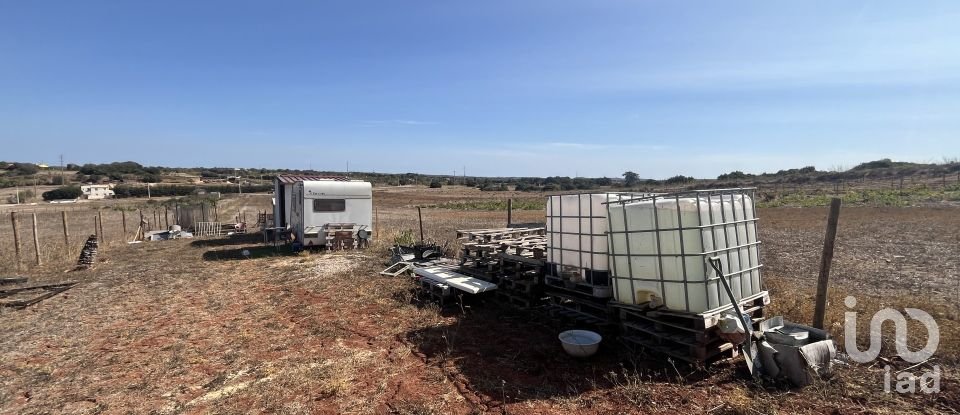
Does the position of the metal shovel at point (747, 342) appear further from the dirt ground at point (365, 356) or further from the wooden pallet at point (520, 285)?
the wooden pallet at point (520, 285)

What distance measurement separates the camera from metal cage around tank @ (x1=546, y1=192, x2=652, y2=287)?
20.2ft

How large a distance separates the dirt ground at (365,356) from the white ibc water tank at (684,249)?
78 cm

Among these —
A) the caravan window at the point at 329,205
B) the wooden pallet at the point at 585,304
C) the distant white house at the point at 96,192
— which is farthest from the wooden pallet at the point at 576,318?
the distant white house at the point at 96,192

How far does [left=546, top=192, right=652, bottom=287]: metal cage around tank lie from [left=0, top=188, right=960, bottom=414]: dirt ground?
89 centimetres

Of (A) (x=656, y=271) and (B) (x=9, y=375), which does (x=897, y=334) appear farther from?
(B) (x=9, y=375)

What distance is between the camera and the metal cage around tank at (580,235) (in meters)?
6.14

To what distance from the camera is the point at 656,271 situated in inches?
203

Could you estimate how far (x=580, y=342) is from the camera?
554cm

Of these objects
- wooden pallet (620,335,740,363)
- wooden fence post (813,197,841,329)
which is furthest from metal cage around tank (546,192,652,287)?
wooden fence post (813,197,841,329)

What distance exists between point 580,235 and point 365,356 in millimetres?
3294

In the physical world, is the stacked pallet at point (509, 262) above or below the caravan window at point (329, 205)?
below

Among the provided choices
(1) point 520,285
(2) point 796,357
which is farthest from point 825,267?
(1) point 520,285

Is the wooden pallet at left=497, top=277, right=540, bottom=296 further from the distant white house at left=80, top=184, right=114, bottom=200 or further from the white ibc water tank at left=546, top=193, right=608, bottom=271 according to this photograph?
the distant white house at left=80, top=184, right=114, bottom=200

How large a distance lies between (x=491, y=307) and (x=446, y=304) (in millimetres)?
832
